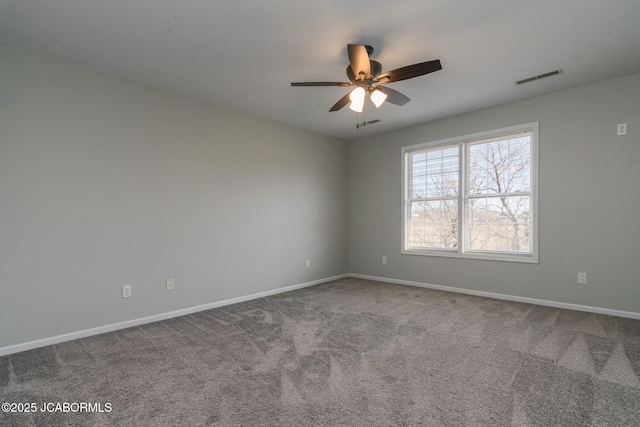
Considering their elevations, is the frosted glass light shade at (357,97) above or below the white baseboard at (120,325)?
above

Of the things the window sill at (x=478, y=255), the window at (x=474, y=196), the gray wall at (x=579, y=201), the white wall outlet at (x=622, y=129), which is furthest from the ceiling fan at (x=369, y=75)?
the window sill at (x=478, y=255)

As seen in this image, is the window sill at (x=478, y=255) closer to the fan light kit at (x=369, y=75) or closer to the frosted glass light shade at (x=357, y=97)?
the fan light kit at (x=369, y=75)

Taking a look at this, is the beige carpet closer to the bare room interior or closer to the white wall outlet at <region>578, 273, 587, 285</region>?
the bare room interior

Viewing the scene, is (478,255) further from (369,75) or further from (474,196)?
(369,75)

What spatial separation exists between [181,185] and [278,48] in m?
1.95

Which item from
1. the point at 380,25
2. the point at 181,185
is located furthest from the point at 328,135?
the point at 380,25

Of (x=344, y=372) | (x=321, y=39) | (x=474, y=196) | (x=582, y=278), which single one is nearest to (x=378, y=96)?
(x=321, y=39)

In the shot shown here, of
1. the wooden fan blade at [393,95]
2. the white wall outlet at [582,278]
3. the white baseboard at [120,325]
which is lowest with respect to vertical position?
the white baseboard at [120,325]

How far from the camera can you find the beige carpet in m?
1.79

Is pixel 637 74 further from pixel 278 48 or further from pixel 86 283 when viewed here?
pixel 86 283

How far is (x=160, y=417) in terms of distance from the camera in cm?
176

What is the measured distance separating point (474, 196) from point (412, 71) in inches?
106

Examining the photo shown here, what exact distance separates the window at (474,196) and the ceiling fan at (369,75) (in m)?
2.06

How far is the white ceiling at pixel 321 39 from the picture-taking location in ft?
7.59
